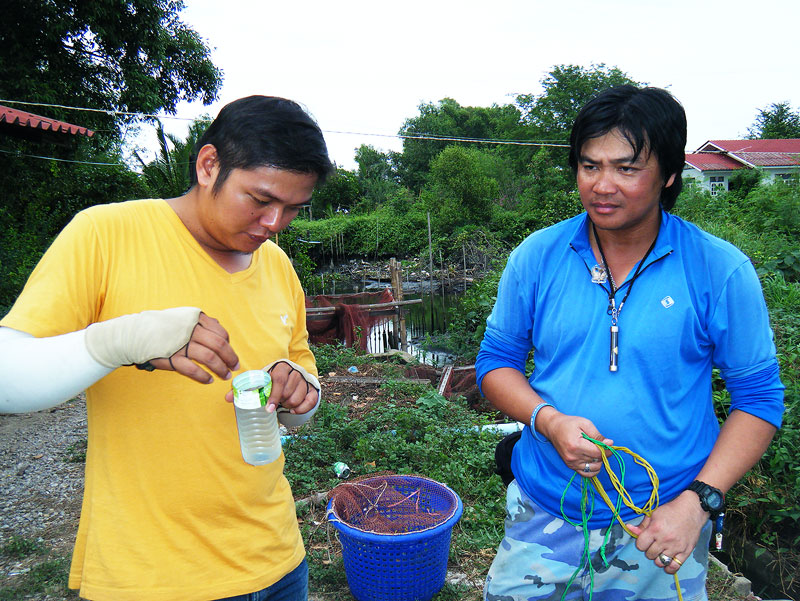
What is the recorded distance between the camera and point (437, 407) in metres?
5.95

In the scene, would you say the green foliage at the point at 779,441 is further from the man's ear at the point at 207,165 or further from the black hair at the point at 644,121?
the man's ear at the point at 207,165

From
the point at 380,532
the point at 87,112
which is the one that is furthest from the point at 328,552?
the point at 87,112

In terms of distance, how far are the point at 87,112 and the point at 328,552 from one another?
1292 cm

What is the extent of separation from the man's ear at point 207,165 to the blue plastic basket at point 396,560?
80.4 inches

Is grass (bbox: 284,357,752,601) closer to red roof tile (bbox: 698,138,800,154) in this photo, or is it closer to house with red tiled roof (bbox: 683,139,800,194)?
house with red tiled roof (bbox: 683,139,800,194)

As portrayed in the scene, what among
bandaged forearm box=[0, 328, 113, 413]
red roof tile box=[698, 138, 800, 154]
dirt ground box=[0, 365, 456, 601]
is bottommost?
dirt ground box=[0, 365, 456, 601]

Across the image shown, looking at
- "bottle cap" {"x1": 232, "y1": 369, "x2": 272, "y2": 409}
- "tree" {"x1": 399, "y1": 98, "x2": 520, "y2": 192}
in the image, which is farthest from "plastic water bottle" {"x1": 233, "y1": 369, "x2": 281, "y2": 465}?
"tree" {"x1": 399, "y1": 98, "x2": 520, "y2": 192}

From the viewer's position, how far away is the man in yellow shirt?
47.4 inches

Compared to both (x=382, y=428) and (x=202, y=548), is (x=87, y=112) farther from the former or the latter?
(x=202, y=548)

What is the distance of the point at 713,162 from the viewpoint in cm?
3481

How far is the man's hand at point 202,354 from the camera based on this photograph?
3.94 feet

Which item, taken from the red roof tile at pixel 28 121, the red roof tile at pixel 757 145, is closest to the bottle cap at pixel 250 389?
the red roof tile at pixel 28 121

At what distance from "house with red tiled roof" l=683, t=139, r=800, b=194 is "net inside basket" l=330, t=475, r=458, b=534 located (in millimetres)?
33034

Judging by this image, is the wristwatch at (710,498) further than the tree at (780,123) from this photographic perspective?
No
